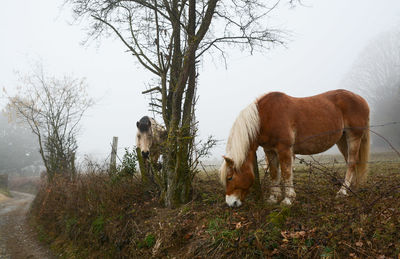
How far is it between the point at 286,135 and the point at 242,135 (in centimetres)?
83

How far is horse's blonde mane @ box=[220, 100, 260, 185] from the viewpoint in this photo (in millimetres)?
4035

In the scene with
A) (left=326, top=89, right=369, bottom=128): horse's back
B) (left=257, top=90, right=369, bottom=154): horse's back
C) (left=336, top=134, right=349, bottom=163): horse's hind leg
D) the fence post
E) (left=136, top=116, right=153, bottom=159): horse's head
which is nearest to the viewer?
(left=257, top=90, right=369, bottom=154): horse's back

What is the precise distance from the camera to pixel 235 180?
3.96 m

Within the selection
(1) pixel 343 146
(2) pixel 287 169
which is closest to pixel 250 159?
(2) pixel 287 169

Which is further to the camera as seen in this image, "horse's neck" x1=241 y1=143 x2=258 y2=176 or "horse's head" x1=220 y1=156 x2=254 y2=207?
"horse's neck" x1=241 y1=143 x2=258 y2=176

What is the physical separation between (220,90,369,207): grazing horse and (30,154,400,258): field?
362 mm

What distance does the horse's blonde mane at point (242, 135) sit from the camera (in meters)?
4.04

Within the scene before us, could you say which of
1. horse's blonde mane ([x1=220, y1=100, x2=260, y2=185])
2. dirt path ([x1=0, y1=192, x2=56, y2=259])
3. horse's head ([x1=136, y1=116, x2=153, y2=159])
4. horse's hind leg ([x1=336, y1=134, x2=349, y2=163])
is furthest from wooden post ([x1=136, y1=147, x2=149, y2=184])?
horse's hind leg ([x1=336, y1=134, x2=349, y2=163])

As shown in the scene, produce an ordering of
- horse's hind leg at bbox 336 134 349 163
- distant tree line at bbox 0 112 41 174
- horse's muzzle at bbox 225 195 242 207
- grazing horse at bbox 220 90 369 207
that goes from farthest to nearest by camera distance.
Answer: distant tree line at bbox 0 112 41 174 → horse's hind leg at bbox 336 134 349 163 → grazing horse at bbox 220 90 369 207 → horse's muzzle at bbox 225 195 242 207

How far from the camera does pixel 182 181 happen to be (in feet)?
16.1

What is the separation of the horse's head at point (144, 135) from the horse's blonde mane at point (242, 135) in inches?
130

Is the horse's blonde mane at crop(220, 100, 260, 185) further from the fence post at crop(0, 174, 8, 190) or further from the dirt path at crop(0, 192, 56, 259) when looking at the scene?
the fence post at crop(0, 174, 8, 190)

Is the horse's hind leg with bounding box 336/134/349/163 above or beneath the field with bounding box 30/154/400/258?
above

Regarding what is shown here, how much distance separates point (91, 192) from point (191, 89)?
3.43m
